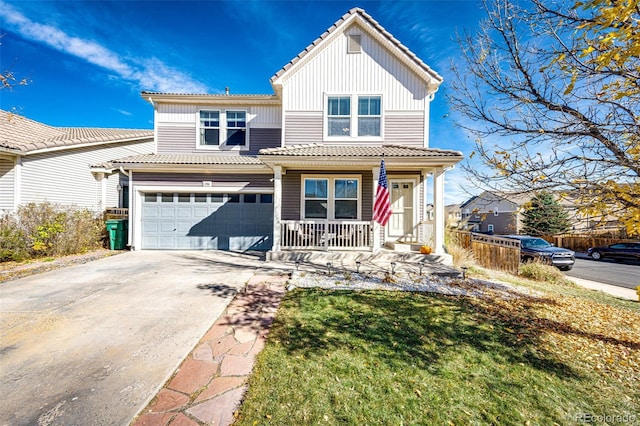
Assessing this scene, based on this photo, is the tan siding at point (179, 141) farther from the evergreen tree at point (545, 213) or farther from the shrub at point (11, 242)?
the evergreen tree at point (545, 213)

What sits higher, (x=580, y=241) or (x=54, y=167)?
(x=54, y=167)

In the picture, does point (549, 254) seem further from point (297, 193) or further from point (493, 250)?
point (297, 193)

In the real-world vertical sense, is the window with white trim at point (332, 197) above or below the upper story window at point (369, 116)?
below

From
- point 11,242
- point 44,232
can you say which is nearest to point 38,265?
point 11,242

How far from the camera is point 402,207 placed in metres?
9.89

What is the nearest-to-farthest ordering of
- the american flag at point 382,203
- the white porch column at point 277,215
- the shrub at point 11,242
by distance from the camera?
1. the shrub at point 11,242
2. the american flag at point 382,203
3. the white porch column at point 277,215

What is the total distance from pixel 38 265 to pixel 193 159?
5.53m

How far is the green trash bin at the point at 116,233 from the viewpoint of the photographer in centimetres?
993

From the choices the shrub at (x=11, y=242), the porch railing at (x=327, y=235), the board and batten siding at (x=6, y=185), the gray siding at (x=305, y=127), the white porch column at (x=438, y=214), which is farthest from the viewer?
the gray siding at (x=305, y=127)

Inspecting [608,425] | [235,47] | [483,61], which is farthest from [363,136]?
[608,425]

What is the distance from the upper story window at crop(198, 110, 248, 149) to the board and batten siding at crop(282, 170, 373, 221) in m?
2.88

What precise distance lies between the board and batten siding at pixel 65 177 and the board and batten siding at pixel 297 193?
845 cm

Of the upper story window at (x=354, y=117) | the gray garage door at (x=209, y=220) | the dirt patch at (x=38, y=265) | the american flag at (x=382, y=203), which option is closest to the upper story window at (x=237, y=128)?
the gray garage door at (x=209, y=220)

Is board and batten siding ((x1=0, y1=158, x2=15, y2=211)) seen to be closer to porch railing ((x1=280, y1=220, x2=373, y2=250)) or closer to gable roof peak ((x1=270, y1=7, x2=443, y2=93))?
porch railing ((x1=280, y1=220, x2=373, y2=250))
